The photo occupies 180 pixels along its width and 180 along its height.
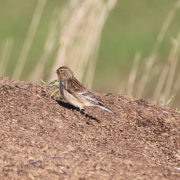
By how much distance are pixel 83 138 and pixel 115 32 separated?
15624 mm

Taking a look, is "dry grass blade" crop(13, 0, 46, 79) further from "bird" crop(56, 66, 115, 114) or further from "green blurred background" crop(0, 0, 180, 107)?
"bird" crop(56, 66, 115, 114)

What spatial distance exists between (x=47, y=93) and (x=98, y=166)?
2.29 metres

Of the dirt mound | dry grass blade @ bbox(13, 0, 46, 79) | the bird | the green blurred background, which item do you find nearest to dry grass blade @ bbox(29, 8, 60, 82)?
dry grass blade @ bbox(13, 0, 46, 79)

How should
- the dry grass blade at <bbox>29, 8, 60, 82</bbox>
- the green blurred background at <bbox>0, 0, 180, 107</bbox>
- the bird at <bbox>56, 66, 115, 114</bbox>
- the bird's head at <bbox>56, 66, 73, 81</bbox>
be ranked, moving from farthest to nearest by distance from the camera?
the green blurred background at <bbox>0, 0, 180, 107</bbox> < the dry grass blade at <bbox>29, 8, 60, 82</bbox> < the bird's head at <bbox>56, 66, 73, 81</bbox> < the bird at <bbox>56, 66, 115, 114</bbox>

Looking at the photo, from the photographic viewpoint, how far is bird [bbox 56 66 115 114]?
859 centimetres

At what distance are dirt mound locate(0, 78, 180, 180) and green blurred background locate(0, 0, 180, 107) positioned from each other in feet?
32.6

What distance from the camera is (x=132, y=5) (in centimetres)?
2583

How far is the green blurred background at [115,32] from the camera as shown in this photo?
810 inches

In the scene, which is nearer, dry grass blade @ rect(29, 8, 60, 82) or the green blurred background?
dry grass blade @ rect(29, 8, 60, 82)

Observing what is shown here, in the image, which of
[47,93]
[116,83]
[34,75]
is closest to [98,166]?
[47,93]

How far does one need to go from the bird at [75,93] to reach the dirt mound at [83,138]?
0.36 ft

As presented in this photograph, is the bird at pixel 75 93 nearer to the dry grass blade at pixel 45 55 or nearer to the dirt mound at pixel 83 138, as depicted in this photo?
the dirt mound at pixel 83 138

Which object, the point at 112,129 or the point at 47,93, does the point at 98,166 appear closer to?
the point at 112,129

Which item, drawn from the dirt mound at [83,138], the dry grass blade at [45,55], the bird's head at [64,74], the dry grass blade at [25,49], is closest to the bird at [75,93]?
the bird's head at [64,74]
